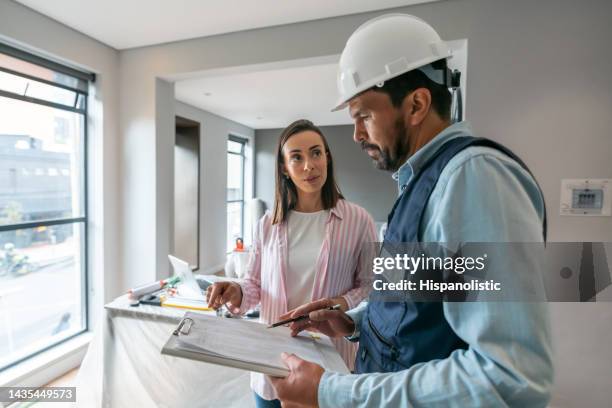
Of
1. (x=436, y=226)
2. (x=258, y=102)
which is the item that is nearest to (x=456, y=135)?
(x=436, y=226)

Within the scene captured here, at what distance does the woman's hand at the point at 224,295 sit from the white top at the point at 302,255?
198mm

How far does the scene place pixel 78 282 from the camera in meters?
2.78

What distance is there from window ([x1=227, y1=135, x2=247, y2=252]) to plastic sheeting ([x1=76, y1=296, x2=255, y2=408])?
435 cm

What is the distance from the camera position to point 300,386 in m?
0.58

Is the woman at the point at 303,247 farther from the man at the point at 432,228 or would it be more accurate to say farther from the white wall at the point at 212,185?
the white wall at the point at 212,185

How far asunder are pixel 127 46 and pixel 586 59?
3.27 meters

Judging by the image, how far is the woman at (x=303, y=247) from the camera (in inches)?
46.4

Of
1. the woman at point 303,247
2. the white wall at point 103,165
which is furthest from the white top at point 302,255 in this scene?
the white wall at point 103,165

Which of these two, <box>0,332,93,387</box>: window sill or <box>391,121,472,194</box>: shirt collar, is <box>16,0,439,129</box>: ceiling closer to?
<box>391,121,472,194</box>: shirt collar

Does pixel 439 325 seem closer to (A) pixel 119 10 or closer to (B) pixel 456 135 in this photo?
(B) pixel 456 135

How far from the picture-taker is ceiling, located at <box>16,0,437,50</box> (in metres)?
2.03

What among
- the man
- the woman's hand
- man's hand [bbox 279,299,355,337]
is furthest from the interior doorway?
the man

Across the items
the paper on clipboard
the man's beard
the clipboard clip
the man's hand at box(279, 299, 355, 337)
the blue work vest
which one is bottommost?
the paper on clipboard

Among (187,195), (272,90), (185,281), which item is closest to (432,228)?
(185,281)
